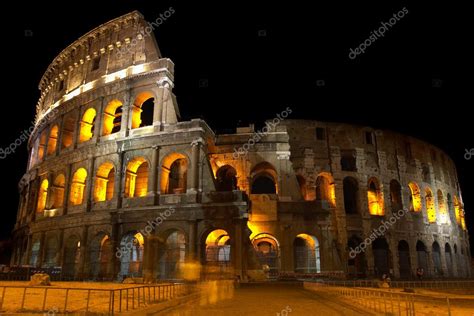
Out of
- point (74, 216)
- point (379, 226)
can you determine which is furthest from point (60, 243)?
point (379, 226)

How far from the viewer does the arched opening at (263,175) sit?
26531mm

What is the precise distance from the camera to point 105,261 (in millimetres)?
23953

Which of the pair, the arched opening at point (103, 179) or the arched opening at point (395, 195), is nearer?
the arched opening at point (103, 179)

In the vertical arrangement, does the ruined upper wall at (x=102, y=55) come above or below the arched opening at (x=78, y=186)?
above

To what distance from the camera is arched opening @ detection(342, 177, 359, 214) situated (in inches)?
1189

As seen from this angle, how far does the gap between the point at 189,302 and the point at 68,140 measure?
21806mm

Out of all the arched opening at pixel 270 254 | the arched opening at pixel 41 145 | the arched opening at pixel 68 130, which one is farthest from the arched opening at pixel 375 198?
the arched opening at pixel 41 145

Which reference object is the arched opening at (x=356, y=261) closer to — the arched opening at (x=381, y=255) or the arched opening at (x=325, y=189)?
the arched opening at (x=381, y=255)

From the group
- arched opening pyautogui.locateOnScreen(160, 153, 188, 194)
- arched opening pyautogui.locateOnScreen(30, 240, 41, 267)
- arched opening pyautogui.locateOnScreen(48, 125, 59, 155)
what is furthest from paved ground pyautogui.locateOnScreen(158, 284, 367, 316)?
arched opening pyautogui.locateOnScreen(48, 125, 59, 155)

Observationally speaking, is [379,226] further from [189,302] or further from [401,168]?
[189,302]

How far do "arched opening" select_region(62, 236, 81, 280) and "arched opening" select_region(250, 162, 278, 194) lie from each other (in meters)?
12.4

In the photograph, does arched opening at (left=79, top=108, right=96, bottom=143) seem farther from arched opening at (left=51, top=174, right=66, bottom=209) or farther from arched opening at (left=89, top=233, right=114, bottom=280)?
arched opening at (left=89, top=233, right=114, bottom=280)

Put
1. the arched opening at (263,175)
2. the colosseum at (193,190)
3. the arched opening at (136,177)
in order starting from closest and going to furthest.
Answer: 1. the colosseum at (193,190)
2. the arched opening at (136,177)
3. the arched opening at (263,175)

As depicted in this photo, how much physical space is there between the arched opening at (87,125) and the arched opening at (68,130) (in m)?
1.61
